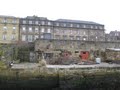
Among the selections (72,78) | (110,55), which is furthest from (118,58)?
(72,78)

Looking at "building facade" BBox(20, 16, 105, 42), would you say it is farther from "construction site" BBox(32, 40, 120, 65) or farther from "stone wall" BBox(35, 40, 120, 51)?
"construction site" BBox(32, 40, 120, 65)

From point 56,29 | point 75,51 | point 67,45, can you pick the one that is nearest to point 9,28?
point 56,29

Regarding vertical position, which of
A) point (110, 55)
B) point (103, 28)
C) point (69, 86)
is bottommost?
point (69, 86)

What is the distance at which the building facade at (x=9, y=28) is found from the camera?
51.2 m

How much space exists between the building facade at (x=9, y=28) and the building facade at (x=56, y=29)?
1211 mm

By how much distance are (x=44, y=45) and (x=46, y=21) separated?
25.0 meters

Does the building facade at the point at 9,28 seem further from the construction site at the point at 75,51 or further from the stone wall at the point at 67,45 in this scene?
the construction site at the point at 75,51

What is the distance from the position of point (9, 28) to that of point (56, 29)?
11753 mm

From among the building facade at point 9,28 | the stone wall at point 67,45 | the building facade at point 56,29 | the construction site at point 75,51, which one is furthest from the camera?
the building facade at point 56,29

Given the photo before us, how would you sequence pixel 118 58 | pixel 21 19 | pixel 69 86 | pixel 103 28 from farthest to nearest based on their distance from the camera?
1. pixel 103 28
2. pixel 21 19
3. pixel 118 58
4. pixel 69 86

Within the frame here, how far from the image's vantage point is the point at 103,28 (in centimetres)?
6122

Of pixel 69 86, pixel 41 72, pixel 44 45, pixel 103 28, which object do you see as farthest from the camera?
pixel 103 28

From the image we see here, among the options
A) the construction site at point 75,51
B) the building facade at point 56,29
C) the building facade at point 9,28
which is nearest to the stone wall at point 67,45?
the construction site at point 75,51

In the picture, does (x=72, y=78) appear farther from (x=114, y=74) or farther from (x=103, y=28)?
(x=103, y=28)
